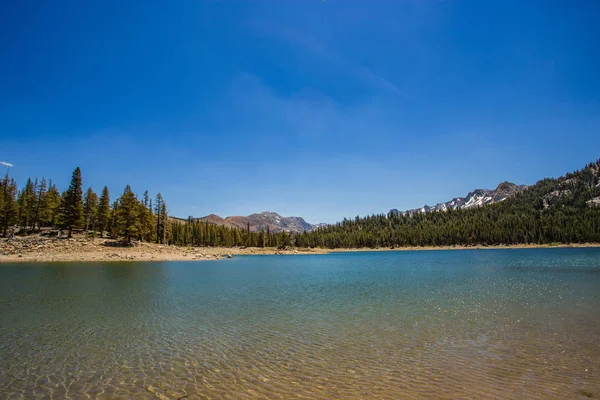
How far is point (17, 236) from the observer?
242 ft

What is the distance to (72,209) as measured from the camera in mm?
69188

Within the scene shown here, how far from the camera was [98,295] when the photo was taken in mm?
23453

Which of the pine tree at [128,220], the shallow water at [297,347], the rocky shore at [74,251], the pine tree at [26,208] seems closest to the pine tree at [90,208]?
the pine tree at [26,208]

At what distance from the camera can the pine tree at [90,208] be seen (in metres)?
90.5

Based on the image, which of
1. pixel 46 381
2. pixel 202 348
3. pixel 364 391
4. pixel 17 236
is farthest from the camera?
pixel 17 236

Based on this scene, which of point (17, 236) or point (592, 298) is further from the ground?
point (17, 236)

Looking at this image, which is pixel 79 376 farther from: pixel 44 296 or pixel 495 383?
pixel 44 296

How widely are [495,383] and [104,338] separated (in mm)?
14634

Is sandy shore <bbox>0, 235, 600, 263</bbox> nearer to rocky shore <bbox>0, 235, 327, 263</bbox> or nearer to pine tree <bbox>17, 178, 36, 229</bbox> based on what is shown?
rocky shore <bbox>0, 235, 327, 263</bbox>

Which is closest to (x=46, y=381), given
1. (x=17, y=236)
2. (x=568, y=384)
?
(x=568, y=384)

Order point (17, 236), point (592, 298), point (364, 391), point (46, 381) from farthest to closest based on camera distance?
point (17, 236)
point (592, 298)
point (46, 381)
point (364, 391)

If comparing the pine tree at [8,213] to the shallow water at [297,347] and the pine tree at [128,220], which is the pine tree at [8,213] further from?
the shallow water at [297,347]

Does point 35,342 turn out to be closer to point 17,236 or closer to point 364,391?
point 364,391

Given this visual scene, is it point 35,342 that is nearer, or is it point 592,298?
point 35,342
